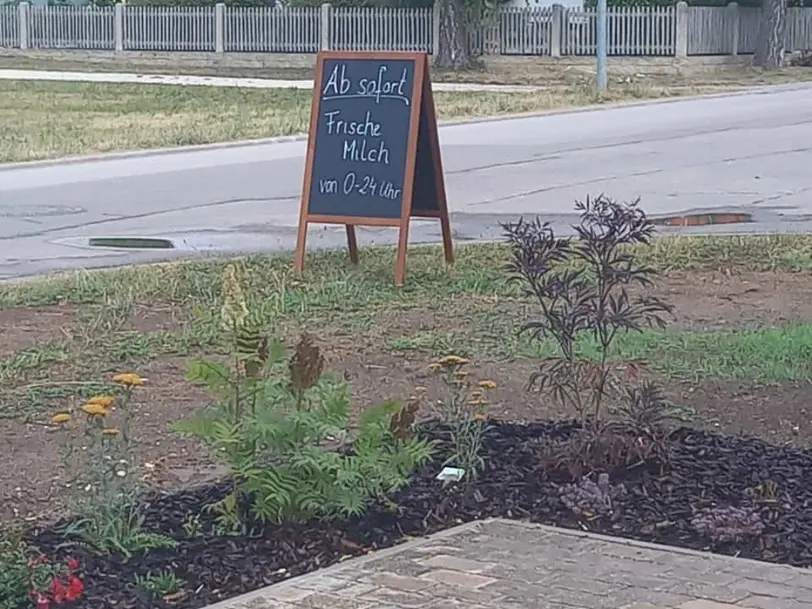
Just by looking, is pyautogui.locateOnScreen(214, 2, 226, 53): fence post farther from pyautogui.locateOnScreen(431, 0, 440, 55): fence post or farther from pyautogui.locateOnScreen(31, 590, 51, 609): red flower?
pyautogui.locateOnScreen(31, 590, 51, 609): red flower

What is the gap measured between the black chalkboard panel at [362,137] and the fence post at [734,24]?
111 ft

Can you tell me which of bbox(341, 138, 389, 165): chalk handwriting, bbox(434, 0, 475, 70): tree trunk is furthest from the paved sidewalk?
bbox(341, 138, 389, 165): chalk handwriting

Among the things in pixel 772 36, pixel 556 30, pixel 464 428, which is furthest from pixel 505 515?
pixel 556 30

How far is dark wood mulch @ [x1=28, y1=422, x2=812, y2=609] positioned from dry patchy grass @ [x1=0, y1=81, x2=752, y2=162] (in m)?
15.0

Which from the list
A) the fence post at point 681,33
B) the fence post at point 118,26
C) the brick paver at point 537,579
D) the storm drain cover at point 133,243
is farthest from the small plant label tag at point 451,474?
the fence post at point 118,26

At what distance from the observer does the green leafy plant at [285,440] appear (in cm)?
538

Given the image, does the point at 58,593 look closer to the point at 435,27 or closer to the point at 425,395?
the point at 425,395

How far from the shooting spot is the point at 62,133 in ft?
76.9

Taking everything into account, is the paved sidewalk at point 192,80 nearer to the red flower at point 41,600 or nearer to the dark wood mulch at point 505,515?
the dark wood mulch at point 505,515

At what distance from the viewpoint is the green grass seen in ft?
26.6

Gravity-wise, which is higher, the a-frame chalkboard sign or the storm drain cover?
the a-frame chalkboard sign

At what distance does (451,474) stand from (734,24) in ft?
128

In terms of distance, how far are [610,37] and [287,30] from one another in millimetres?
9776

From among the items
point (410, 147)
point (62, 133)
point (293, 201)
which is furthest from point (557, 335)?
point (62, 133)
